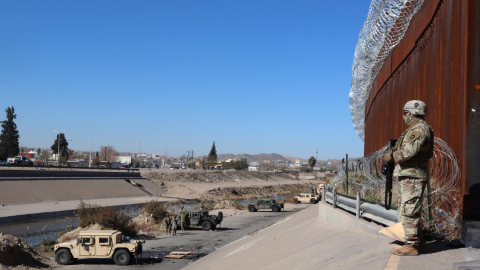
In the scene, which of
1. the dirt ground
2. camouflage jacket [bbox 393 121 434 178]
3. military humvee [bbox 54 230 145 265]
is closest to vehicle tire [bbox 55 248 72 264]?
military humvee [bbox 54 230 145 265]

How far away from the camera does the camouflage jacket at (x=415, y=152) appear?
481cm

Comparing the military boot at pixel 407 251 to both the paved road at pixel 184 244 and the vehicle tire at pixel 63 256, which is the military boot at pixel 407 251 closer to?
the paved road at pixel 184 244

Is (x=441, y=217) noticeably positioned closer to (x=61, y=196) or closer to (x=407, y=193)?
(x=407, y=193)

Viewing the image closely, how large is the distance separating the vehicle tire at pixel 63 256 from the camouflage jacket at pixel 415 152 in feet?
45.6

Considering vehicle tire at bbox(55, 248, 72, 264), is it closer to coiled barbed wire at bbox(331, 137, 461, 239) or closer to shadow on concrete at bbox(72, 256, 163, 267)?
shadow on concrete at bbox(72, 256, 163, 267)

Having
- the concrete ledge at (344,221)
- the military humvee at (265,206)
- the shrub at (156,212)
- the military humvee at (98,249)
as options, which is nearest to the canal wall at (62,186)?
the shrub at (156,212)

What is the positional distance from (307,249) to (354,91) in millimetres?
17989

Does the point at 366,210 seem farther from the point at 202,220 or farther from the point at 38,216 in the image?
the point at 38,216

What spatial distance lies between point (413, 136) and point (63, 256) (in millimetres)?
14322

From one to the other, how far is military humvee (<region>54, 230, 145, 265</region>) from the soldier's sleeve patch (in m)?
12.5

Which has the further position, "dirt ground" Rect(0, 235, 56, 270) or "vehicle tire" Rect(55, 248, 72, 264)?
"vehicle tire" Rect(55, 248, 72, 264)

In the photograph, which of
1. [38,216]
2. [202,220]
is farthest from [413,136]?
[38,216]

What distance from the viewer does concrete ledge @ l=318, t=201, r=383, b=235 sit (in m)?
6.77

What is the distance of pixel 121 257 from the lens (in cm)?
1515
